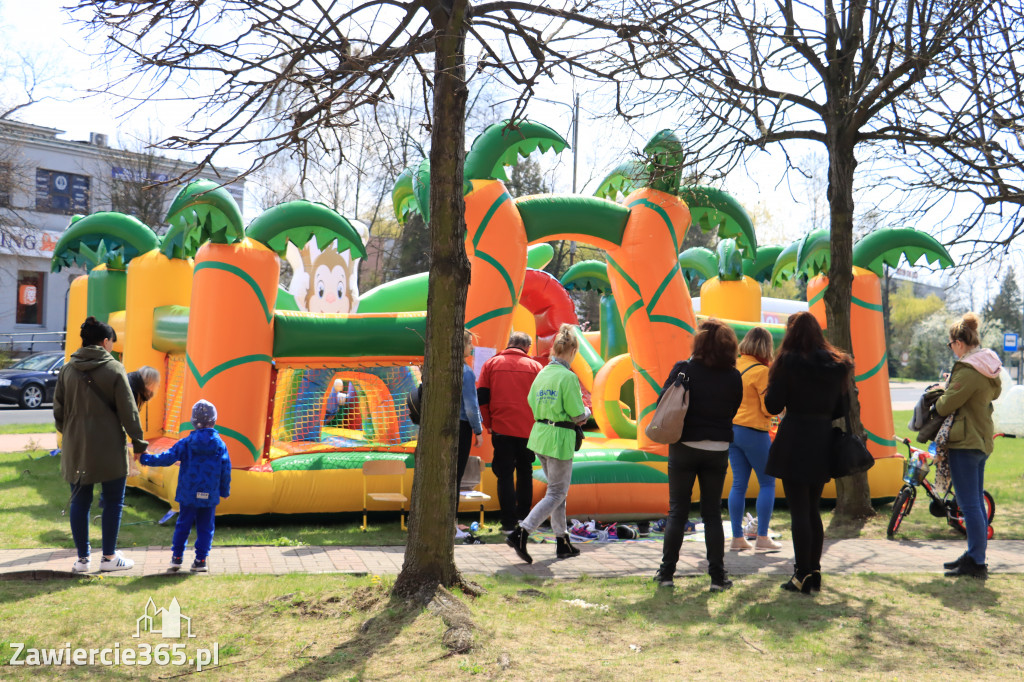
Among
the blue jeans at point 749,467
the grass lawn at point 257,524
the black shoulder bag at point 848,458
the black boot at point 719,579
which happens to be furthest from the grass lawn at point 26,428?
the black shoulder bag at point 848,458

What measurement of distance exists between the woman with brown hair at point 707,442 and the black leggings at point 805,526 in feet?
1.53

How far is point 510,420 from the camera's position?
739cm

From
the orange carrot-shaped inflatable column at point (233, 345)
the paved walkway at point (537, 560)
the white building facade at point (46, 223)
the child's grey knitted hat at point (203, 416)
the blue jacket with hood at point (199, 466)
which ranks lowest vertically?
the paved walkway at point (537, 560)

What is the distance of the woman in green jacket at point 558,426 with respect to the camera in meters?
6.63

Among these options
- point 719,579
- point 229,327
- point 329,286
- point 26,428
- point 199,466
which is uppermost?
point 329,286

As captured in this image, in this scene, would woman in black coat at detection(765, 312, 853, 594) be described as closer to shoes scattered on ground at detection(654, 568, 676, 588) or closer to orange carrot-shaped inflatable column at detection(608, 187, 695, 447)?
shoes scattered on ground at detection(654, 568, 676, 588)

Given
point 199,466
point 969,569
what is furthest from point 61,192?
point 969,569

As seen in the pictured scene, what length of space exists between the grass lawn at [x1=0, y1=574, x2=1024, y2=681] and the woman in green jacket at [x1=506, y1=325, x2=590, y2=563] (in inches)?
38.9

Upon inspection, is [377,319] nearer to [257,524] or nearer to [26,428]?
[257,524]

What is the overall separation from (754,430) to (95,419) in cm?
475

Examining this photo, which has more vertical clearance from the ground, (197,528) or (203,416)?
(203,416)

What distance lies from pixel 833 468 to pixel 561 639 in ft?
7.37

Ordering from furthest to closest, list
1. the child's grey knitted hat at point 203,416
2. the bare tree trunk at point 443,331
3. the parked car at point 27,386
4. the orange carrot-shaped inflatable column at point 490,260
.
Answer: the parked car at point 27,386
the orange carrot-shaped inflatable column at point 490,260
the child's grey knitted hat at point 203,416
the bare tree trunk at point 443,331

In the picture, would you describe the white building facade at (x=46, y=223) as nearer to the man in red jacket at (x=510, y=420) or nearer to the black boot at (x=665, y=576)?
the man in red jacket at (x=510, y=420)
